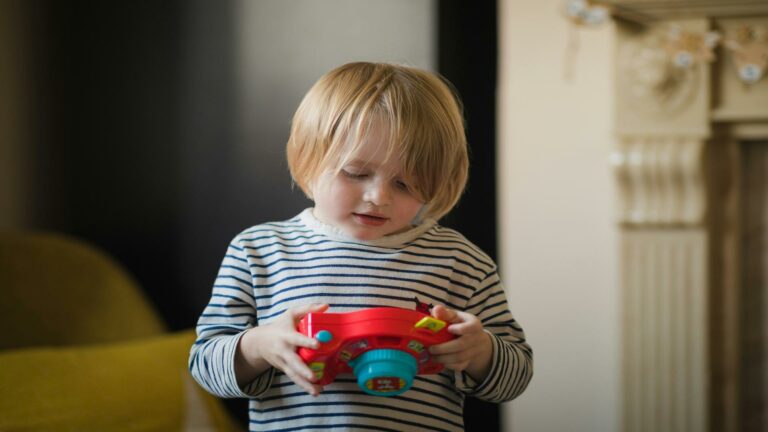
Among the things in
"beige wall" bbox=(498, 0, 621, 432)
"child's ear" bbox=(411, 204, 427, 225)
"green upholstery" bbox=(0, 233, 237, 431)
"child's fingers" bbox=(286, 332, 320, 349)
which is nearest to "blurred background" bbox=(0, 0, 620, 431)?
"beige wall" bbox=(498, 0, 621, 432)

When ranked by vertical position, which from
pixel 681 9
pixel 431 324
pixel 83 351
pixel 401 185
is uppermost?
pixel 681 9

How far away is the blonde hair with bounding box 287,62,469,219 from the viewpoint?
0.68m

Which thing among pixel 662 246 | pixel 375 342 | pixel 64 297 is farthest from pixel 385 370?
pixel 662 246

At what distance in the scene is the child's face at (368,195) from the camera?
2.22ft

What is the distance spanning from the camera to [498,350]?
70cm

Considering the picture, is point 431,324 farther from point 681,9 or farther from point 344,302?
point 681,9

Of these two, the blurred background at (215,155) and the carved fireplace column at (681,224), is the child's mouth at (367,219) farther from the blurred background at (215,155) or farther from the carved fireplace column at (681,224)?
the carved fireplace column at (681,224)

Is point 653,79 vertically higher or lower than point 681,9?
lower

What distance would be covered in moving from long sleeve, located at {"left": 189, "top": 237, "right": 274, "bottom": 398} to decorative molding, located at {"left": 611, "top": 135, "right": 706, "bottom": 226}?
1.10 meters

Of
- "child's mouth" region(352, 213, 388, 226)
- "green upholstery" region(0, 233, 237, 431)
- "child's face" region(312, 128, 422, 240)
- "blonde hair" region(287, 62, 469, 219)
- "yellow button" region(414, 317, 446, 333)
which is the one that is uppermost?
"blonde hair" region(287, 62, 469, 219)

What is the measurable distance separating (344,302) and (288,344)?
86mm

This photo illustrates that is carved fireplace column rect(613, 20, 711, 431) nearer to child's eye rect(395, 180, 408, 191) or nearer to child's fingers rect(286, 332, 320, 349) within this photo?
child's eye rect(395, 180, 408, 191)

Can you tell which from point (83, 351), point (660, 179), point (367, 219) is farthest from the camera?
point (660, 179)

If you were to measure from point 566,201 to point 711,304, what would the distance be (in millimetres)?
371
